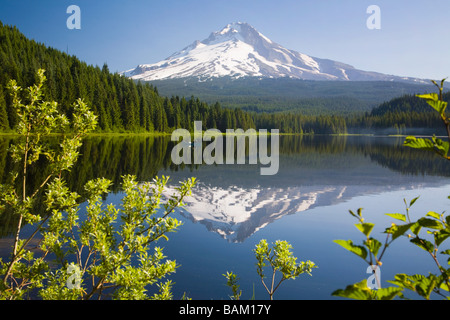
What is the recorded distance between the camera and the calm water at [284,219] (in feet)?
24.1

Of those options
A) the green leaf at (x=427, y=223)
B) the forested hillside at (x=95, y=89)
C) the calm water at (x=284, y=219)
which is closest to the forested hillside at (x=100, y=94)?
the forested hillside at (x=95, y=89)

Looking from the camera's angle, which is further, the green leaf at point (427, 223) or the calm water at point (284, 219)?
the calm water at point (284, 219)

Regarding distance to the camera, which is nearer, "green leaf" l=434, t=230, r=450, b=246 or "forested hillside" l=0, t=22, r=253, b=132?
"green leaf" l=434, t=230, r=450, b=246

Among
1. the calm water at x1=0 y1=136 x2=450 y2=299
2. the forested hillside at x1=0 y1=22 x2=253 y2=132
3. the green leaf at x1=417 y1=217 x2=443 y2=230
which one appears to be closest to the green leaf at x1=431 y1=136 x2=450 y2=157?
the green leaf at x1=417 y1=217 x2=443 y2=230

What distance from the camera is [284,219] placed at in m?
12.3

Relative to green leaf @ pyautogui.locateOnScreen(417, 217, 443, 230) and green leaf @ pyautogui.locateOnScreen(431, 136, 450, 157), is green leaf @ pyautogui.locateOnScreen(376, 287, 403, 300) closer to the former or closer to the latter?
green leaf @ pyautogui.locateOnScreen(417, 217, 443, 230)

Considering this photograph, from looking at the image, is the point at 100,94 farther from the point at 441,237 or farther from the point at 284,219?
the point at 441,237

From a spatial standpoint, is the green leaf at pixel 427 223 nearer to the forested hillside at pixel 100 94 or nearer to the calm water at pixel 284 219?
the calm water at pixel 284 219

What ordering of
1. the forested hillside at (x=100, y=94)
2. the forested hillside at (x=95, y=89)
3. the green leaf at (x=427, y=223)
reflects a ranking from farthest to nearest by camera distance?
the forested hillside at (x=95, y=89)
the forested hillside at (x=100, y=94)
the green leaf at (x=427, y=223)

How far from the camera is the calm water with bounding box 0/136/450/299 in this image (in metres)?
7.34

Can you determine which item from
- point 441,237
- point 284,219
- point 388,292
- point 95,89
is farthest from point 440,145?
point 95,89

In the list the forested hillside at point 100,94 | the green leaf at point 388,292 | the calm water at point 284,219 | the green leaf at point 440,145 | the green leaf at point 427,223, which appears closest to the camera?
the green leaf at point 388,292

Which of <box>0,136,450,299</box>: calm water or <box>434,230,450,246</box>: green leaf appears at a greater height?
<box>434,230,450,246</box>: green leaf
